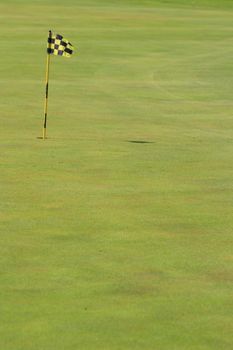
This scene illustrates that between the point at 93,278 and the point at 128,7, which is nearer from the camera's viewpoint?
the point at 93,278

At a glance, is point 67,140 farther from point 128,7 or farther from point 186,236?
point 128,7

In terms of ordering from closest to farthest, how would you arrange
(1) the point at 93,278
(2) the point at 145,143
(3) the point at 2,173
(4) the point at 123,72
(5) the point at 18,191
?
(1) the point at 93,278
(5) the point at 18,191
(3) the point at 2,173
(2) the point at 145,143
(4) the point at 123,72

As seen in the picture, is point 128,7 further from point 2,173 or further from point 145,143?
point 2,173

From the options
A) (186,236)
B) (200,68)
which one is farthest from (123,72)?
(186,236)

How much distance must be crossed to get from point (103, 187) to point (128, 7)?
5677 centimetres

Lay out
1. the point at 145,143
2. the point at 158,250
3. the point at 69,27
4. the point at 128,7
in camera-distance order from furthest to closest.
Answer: the point at 128,7, the point at 69,27, the point at 145,143, the point at 158,250

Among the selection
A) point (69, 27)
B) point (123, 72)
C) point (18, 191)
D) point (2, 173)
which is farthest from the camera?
point (69, 27)

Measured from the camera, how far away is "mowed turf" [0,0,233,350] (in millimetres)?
15344

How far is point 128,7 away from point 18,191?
189 feet

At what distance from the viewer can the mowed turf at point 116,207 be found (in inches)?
604

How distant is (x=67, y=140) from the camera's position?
31031mm

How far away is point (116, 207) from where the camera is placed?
22.7 m

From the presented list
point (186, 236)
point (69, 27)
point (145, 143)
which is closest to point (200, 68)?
point (69, 27)

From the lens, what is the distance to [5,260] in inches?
715
